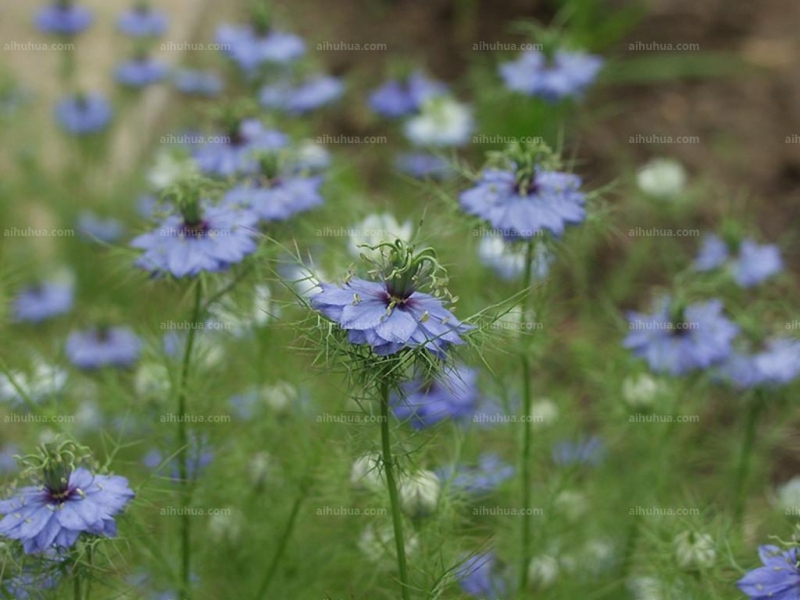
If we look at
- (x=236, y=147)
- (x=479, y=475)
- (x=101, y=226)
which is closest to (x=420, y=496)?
(x=479, y=475)

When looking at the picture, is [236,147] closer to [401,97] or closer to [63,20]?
[401,97]

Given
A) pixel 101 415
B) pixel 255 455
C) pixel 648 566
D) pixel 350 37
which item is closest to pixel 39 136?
pixel 350 37

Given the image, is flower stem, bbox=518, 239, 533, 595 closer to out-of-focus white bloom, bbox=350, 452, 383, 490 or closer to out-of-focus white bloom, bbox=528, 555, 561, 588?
out-of-focus white bloom, bbox=528, 555, 561, 588

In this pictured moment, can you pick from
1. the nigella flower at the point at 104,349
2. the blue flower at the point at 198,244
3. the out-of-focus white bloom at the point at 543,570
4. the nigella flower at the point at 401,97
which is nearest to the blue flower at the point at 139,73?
the nigella flower at the point at 401,97

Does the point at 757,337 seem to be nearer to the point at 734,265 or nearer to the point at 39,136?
the point at 734,265

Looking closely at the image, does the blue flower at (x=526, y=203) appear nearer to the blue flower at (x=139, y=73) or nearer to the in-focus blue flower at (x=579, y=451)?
the in-focus blue flower at (x=579, y=451)
